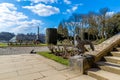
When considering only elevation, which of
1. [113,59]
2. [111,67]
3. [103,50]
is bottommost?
[111,67]

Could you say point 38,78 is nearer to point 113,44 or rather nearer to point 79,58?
point 79,58

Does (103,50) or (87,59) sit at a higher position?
(103,50)

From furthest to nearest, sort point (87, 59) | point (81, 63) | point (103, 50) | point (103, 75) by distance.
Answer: point (103, 50), point (87, 59), point (81, 63), point (103, 75)

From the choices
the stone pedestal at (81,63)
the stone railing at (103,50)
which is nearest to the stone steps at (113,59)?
the stone railing at (103,50)

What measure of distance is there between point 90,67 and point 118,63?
30.2 inches

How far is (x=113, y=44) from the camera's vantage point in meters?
4.73

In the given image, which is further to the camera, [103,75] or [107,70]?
[107,70]

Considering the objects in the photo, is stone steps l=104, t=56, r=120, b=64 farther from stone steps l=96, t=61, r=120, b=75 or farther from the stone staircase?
stone steps l=96, t=61, r=120, b=75

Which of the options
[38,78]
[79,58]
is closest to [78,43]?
[79,58]

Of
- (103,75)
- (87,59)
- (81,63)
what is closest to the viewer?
(103,75)

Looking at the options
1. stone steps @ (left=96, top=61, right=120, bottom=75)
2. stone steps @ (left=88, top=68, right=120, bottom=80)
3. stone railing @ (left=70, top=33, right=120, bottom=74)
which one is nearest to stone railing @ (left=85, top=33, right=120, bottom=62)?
stone railing @ (left=70, top=33, right=120, bottom=74)

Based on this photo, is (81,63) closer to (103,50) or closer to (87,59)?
(87,59)

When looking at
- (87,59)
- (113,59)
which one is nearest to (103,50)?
(113,59)

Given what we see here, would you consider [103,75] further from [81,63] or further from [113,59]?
[113,59]
